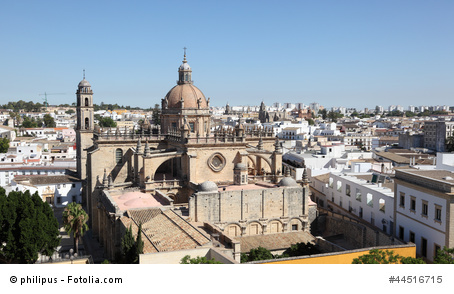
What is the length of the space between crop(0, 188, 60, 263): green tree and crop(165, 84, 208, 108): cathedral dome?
17.2 meters

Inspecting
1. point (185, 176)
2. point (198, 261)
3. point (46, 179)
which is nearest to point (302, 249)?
point (185, 176)

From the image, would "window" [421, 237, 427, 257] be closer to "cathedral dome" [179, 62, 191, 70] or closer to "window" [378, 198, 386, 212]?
"window" [378, 198, 386, 212]

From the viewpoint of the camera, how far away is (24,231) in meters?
26.1

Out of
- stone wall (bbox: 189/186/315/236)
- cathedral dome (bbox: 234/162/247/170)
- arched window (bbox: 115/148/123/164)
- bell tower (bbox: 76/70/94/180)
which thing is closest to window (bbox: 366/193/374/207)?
stone wall (bbox: 189/186/315/236)

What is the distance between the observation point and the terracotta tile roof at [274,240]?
3041 centimetres

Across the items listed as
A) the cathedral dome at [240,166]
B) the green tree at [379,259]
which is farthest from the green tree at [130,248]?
the cathedral dome at [240,166]

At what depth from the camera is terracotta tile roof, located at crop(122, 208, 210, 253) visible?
22578 millimetres

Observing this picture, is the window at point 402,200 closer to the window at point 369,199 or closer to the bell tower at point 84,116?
the window at point 369,199

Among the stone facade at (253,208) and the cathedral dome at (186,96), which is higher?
Result: the cathedral dome at (186,96)

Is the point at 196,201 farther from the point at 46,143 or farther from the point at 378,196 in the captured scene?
the point at 46,143

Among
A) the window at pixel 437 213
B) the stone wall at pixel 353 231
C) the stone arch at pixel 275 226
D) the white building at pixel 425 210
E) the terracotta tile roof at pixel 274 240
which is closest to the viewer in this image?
the white building at pixel 425 210

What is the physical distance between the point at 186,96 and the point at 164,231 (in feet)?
62.9

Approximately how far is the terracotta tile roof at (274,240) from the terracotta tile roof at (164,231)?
5.36 metres

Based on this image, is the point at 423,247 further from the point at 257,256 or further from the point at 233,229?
the point at 233,229
